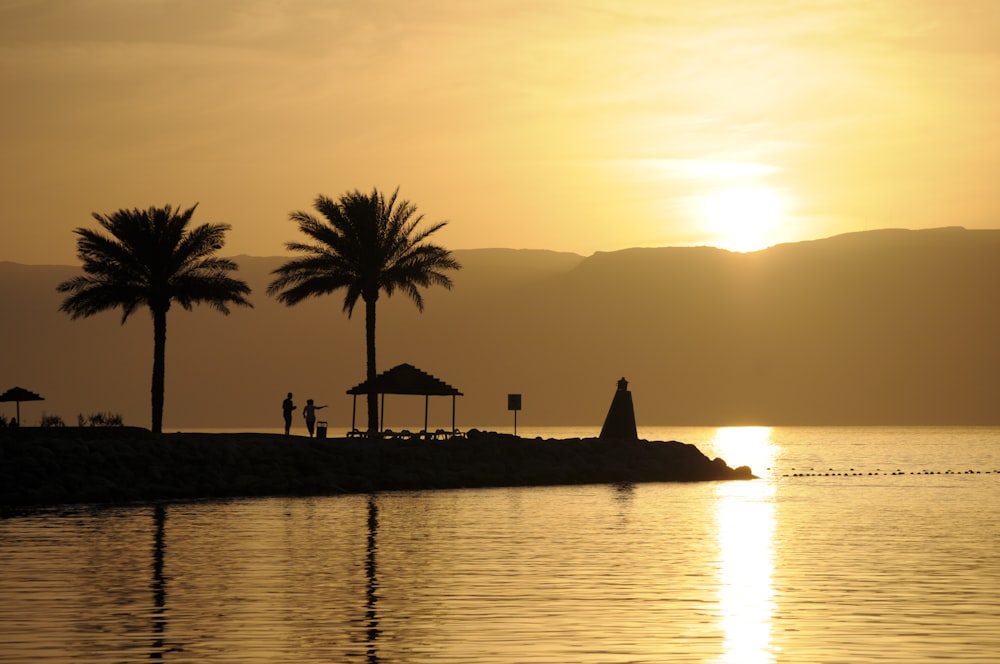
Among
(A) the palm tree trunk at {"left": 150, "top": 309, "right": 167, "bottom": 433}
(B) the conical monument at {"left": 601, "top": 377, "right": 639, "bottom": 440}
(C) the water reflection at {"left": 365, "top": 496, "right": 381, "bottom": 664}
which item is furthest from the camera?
(B) the conical monument at {"left": 601, "top": 377, "right": 639, "bottom": 440}

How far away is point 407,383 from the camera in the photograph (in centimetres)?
6000

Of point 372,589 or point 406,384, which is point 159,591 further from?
point 406,384

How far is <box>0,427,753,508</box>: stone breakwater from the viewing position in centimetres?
4516

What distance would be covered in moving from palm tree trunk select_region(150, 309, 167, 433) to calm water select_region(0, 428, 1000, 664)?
17975 mm

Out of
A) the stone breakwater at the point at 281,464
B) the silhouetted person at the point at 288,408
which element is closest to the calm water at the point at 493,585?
the stone breakwater at the point at 281,464

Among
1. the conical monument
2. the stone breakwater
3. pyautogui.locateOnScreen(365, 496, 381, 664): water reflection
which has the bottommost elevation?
pyautogui.locateOnScreen(365, 496, 381, 664): water reflection

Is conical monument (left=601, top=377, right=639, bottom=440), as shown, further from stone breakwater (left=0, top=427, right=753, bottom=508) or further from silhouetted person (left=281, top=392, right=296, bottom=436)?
silhouetted person (left=281, top=392, right=296, bottom=436)

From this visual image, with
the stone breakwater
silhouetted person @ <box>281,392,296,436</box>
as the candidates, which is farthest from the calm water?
silhouetted person @ <box>281,392,296,436</box>

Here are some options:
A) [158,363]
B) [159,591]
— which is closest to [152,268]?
[158,363]

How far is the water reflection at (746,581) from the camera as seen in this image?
16425 millimetres

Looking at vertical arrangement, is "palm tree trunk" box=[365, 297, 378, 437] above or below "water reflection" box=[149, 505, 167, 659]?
above

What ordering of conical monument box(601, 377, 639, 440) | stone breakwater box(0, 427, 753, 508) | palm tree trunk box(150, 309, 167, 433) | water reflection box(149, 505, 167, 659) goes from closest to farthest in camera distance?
water reflection box(149, 505, 167, 659) < stone breakwater box(0, 427, 753, 508) < palm tree trunk box(150, 309, 167, 433) < conical monument box(601, 377, 639, 440)

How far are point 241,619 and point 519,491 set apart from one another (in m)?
35.0

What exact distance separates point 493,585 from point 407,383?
124 ft
